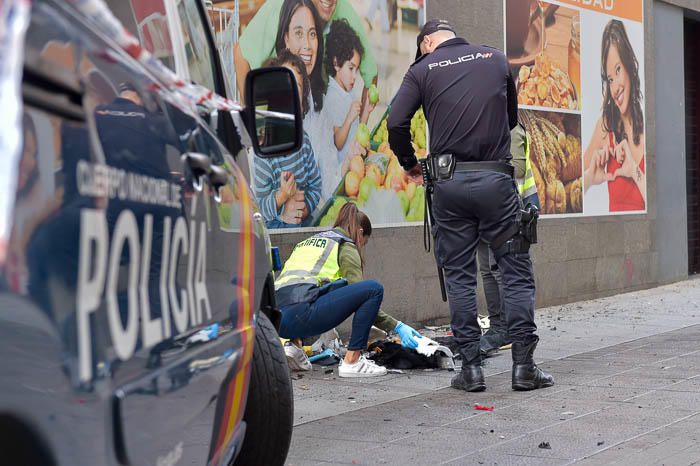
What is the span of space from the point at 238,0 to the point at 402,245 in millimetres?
2570

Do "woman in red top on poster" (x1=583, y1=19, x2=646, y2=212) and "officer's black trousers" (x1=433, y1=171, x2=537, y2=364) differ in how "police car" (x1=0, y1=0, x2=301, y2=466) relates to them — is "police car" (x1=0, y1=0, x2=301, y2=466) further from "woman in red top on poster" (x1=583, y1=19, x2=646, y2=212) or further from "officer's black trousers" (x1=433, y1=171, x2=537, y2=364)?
"woman in red top on poster" (x1=583, y1=19, x2=646, y2=212)

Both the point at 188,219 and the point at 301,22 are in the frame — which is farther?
the point at 301,22

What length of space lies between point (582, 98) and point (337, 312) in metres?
6.39

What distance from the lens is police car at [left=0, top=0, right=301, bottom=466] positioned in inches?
59.9

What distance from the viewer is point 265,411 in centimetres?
378

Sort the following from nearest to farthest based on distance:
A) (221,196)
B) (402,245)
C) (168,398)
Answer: (168,398), (221,196), (402,245)

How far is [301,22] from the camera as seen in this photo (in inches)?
328

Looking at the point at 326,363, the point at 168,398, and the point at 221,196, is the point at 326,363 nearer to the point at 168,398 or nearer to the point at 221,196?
the point at 221,196

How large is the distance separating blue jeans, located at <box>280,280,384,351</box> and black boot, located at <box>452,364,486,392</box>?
71cm

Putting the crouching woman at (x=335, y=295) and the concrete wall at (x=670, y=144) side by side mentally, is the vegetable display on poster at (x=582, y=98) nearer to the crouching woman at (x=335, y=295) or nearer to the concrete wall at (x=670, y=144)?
the concrete wall at (x=670, y=144)

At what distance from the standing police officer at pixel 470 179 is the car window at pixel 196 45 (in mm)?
2854

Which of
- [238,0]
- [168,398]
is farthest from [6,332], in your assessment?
[238,0]

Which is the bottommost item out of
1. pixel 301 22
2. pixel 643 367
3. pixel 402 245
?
pixel 643 367

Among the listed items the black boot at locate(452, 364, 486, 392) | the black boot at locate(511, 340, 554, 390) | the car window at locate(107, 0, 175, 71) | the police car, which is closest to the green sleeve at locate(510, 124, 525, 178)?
the black boot at locate(511, 340, 554, 390)
